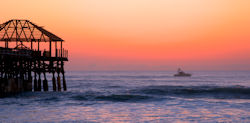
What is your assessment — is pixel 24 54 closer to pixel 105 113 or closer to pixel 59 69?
pixel 59 69

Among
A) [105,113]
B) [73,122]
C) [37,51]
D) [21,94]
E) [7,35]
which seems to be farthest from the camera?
[7,35]

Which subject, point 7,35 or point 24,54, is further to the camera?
point 7,35

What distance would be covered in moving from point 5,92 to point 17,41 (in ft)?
38.2

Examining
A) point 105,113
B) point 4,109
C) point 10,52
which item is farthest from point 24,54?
point 105,113

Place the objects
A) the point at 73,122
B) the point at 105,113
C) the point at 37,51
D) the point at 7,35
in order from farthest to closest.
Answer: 1. the point at 7,35
2. the point at 37,51
3. the point at 105,113
4. the point at 73,122

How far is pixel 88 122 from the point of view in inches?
805

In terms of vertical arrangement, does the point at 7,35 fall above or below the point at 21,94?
above

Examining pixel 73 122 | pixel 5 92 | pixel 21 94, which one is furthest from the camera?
pixel 21 94

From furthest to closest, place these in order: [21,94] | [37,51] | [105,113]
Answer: [37,51]
[21,94]
[105,113]

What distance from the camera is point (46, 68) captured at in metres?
41.3

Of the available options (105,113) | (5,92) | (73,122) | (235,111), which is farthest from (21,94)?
(235,111)

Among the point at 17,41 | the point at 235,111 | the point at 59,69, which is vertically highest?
the point at 17,41

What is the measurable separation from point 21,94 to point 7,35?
10.3 metres

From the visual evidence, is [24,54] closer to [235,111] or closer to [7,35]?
[7,35]
